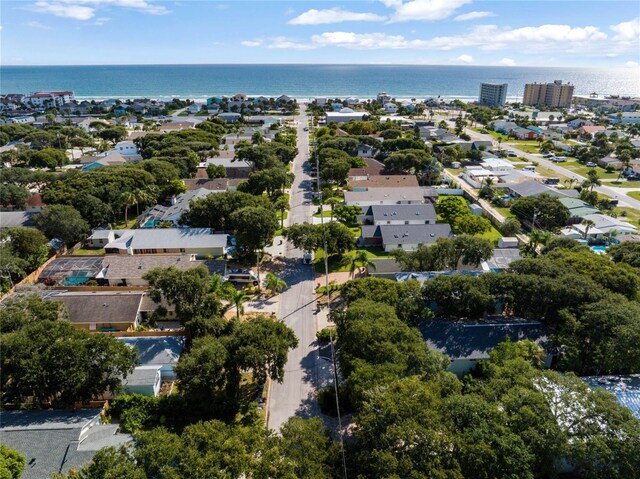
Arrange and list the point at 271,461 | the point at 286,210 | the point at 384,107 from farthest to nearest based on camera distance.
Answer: the point at 384,107 < the point at 286,210 < the point at 271,461

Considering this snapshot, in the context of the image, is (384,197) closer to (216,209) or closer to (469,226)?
(469,226)

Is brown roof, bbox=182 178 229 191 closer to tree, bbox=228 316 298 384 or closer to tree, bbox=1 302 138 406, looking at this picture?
tree, bbox=1 302 138 406

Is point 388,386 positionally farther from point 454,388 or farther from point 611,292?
point 611,292

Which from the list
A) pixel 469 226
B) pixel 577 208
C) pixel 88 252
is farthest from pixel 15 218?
pixel 577 208

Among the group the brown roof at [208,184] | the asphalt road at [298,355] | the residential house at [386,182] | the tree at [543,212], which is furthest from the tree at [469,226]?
the brown roof at [208,184]

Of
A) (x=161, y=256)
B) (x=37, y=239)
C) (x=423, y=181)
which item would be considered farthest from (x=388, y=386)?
(x=423, y=181)

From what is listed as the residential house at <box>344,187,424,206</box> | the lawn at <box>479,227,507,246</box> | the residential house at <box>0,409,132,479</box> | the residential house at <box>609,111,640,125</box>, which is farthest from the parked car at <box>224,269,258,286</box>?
the residential house at <box>609,111,640,125</box>

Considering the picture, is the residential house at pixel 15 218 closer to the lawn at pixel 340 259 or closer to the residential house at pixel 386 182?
the lawn at pixel 340 259
